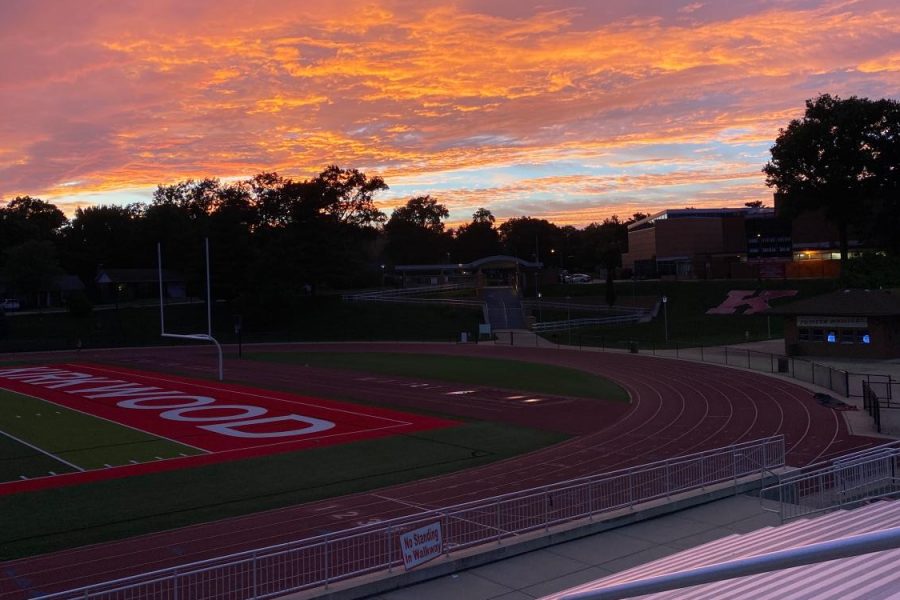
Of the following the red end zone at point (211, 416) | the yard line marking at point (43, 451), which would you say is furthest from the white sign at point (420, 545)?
the yard line marking at point (43, 451)

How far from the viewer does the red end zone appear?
2286 centimetres

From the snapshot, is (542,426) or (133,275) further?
(133,275)

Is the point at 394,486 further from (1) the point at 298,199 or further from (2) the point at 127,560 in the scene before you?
(1) the point at 298,199

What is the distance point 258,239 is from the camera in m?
83.6

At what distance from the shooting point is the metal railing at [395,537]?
1087 centimetres

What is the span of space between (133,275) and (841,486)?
96322mm

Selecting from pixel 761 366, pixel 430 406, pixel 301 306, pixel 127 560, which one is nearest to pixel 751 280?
pixel 761 366

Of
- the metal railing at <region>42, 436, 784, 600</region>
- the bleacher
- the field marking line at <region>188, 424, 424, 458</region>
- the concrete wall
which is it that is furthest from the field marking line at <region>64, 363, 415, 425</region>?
the concrete wall

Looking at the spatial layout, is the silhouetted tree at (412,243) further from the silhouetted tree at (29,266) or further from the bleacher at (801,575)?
the bleacher at (801,575)

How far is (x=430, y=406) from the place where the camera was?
3133 cm

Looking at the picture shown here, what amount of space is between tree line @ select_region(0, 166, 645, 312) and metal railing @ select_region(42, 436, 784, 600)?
57739mm

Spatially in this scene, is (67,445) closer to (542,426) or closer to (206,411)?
(206,411)

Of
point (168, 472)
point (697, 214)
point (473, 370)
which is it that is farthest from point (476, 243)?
point (168, 472)

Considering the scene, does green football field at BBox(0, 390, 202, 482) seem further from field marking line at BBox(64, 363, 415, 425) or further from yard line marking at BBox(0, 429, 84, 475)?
field marking line at BBox(64, 363, 415, 425)
